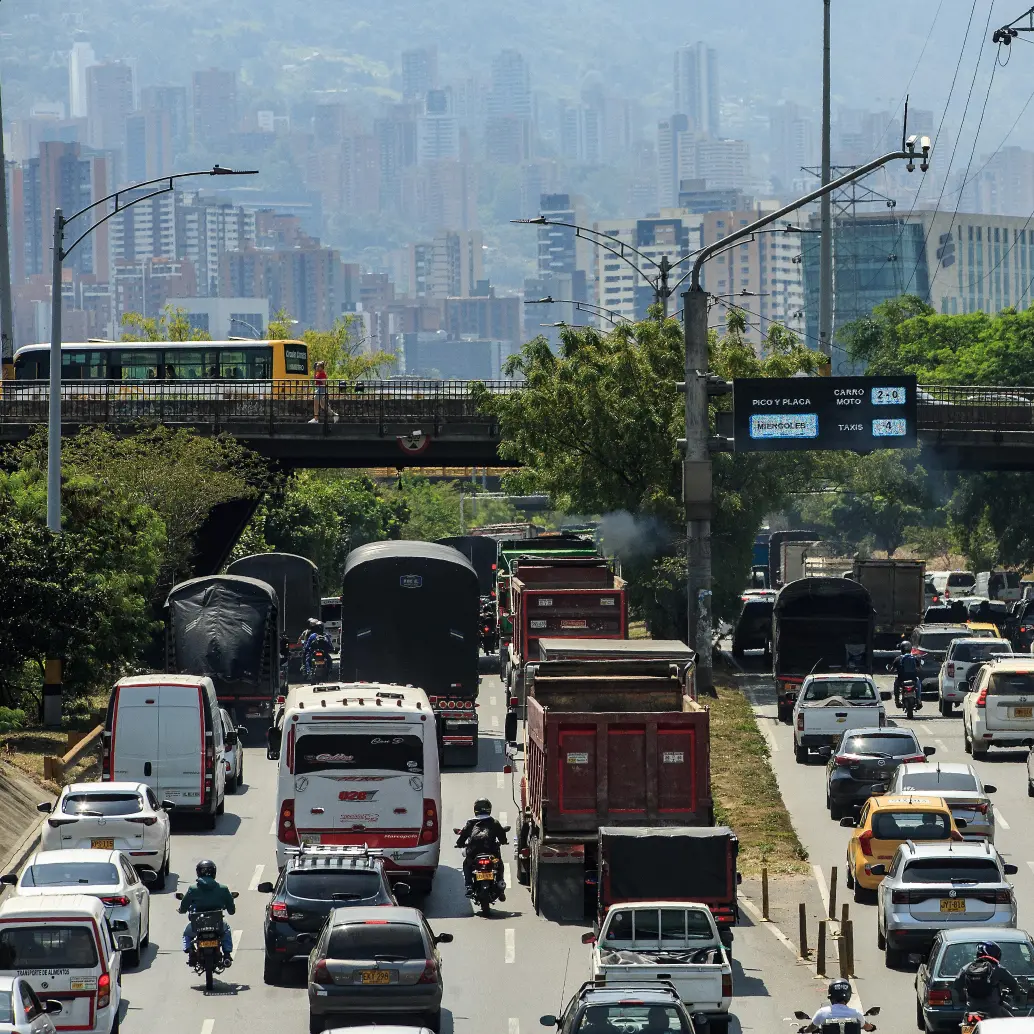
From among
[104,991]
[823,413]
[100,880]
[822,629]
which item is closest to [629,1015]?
[104,991]

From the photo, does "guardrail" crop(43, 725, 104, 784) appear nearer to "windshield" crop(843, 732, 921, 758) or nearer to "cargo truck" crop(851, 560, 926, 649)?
"windshield" crop(843, 732, 921, 758)

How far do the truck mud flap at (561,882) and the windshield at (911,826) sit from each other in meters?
3.74

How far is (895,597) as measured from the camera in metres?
61.6

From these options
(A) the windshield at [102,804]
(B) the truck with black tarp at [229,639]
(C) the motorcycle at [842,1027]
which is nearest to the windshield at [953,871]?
(C) the motorcycle at [842,1027]

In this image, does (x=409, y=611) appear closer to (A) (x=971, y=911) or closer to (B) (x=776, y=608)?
(B) (x=776, y=608)

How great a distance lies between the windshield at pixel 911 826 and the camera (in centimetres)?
2614

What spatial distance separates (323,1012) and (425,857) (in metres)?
6.96

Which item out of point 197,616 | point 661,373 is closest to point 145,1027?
point 197,616

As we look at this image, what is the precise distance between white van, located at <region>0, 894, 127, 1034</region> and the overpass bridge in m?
46.1

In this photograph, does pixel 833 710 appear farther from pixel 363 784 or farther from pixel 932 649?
pixel 363 784

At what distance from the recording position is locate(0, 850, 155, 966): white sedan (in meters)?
23.0

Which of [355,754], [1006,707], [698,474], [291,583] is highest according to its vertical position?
[698,474]

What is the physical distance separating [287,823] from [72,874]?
3928 mm

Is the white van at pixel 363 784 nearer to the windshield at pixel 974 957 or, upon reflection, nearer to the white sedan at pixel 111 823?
the white sedan at pixel 111 823
